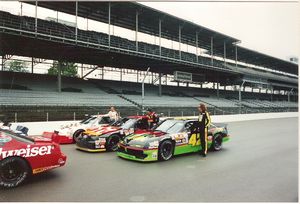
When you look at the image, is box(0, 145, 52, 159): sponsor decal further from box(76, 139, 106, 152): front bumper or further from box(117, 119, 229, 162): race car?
box(76, 139, 106, 152): front bumper

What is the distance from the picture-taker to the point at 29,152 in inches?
202

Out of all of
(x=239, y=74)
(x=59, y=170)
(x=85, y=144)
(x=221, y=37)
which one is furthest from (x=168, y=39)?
(x=59, y=170)

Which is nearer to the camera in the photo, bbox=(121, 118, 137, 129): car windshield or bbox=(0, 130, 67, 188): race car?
bbox=(0, 130, 67, 188): race car

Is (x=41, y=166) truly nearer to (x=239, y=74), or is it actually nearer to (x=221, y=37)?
(x=221, y=37)

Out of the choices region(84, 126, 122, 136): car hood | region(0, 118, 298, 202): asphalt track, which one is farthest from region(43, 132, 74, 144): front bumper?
region(0, 118, 298, 202): asphalt track

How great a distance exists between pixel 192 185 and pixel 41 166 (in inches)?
120

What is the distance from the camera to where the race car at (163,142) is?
7.13 meters

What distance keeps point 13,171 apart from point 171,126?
15.2ft

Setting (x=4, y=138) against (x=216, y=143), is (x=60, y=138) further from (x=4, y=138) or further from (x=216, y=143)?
(x=216, y=143)

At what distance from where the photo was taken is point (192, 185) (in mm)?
5176

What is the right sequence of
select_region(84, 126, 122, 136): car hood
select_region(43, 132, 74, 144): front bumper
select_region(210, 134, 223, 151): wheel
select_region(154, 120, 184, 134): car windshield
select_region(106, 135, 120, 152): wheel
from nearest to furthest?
select_region(154, 120, 184, 134): car windshield, select_region(84, 126, 122, 136): car hood, select_region(106, 135, 120, 152): wheel, select_region(210, 134, 223, 151): wheel, select_region(43, 132, 74, 144): front bumper

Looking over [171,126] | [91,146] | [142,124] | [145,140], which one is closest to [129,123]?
[142,124]

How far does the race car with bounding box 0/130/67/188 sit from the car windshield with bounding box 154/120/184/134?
368 cm

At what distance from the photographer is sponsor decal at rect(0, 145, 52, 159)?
488cm
